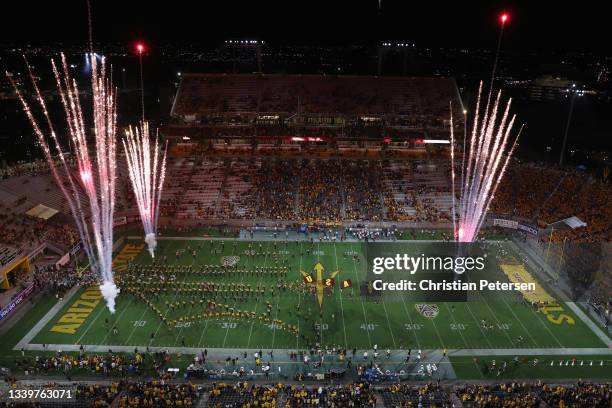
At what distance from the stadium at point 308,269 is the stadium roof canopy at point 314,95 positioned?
214mm

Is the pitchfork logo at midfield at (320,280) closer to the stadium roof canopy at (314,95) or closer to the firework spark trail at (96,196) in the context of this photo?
the firework spark trail at (96,196)

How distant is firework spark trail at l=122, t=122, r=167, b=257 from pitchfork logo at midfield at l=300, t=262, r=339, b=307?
10760 mm

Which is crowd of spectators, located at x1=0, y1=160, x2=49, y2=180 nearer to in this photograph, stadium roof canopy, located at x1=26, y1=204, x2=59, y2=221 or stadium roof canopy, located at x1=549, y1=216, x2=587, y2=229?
stadium roof canopy, located at x1=26, y1=204, x2=59, y2=221

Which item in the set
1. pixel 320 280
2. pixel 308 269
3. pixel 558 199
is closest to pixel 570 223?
pixel 558 199

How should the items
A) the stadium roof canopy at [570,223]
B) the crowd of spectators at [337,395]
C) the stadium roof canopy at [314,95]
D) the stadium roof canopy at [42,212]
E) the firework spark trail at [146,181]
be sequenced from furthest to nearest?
the stadium roof canopy at [314,95] < the firework spark trail at [146,181] < the stadium roof canopy at [42,212] < the stadium roof canopy at [570,223] < the crowd of spectators at [337,395]

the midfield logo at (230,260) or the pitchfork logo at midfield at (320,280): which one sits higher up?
the pitchfork logo at midfield at (320,280)

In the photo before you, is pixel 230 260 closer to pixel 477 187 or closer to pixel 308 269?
pixel 308 269

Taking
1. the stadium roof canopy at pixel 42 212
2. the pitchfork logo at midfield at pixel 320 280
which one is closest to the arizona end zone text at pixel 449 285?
the pitchfork logo at midfield at pixel 320 280

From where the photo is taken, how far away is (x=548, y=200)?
39.4m

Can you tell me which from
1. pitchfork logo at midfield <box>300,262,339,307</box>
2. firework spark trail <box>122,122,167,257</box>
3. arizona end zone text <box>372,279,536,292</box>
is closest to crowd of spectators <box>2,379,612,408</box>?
arizona end zone text <box>372,279,536,292</box>

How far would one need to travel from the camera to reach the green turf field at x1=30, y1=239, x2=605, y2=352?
24375 mm

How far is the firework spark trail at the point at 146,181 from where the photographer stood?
38688mm

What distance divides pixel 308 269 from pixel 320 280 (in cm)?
183

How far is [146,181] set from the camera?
41.7m
